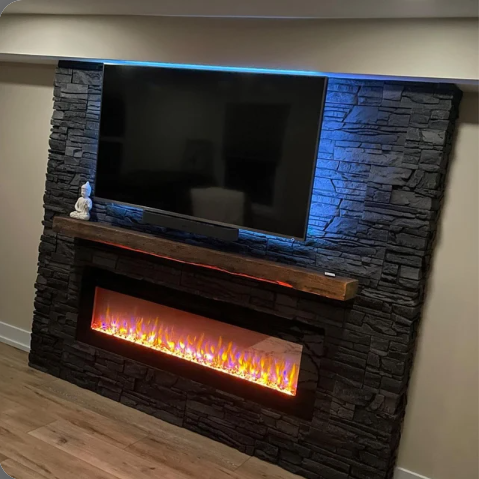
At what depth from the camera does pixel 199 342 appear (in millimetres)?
3123

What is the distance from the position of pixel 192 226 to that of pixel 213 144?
409mm

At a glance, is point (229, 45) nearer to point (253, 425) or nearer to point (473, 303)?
point (473, 303)

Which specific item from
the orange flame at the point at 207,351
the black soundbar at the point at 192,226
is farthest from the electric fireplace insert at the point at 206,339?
the black soundbar at the point at 192,226

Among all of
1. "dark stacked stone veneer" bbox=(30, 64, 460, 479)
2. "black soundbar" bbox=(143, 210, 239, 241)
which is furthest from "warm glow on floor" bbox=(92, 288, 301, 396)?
"black soundbar" bbox=(143, 210, 239, 241)

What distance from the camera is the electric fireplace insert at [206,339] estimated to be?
280 cm

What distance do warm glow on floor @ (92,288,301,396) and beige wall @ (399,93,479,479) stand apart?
0.61 meters

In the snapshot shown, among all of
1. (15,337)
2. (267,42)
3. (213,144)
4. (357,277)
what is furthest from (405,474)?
(15,337)

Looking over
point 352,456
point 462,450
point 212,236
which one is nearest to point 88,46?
point 212,236

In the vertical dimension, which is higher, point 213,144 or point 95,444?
point 213,144

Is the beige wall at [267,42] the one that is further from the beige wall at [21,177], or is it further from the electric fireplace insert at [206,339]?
the electric fireplace insert at [206,339]

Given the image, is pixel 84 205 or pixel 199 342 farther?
pixel 84 205

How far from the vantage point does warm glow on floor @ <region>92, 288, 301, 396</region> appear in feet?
9.49

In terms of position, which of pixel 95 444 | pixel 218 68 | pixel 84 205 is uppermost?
pixel 218 68

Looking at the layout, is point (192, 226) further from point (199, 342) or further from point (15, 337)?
point (15, 337)
